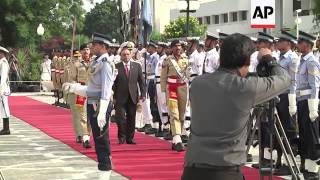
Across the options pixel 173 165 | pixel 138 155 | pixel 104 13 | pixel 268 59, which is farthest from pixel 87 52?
pixel 104 13

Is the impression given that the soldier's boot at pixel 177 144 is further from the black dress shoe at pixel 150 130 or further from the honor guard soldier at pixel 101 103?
the honor guard soldier at pixel 101 103

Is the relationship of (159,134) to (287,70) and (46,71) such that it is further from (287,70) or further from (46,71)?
(46,71)

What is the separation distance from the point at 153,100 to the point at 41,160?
545cm

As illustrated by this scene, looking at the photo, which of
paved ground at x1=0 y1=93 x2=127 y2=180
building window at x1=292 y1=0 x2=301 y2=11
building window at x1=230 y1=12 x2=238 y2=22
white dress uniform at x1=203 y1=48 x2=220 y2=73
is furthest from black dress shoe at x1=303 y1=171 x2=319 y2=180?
building window at x1=230 y1=12 x2=238 y2=22

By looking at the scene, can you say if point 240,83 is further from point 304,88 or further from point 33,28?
point 33,28

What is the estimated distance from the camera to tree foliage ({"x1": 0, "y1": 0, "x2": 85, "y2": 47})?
47.4 metres

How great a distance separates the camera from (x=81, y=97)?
13492 mm

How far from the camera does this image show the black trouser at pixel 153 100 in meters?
16.3

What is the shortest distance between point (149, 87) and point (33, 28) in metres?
32.4

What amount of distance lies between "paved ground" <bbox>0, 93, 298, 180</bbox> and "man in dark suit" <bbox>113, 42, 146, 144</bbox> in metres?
1.25

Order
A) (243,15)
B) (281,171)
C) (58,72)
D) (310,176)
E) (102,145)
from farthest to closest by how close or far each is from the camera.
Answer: (243,15) → (58,72) → (281,171) → (310,176) → (102,145)

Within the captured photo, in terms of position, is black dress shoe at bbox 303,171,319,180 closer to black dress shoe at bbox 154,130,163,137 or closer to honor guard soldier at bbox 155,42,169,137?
honor guard soldier at bbox 155,42,169,137

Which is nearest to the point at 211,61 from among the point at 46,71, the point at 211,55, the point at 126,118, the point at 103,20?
the point at 211,55

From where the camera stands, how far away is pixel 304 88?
31.1 ft
